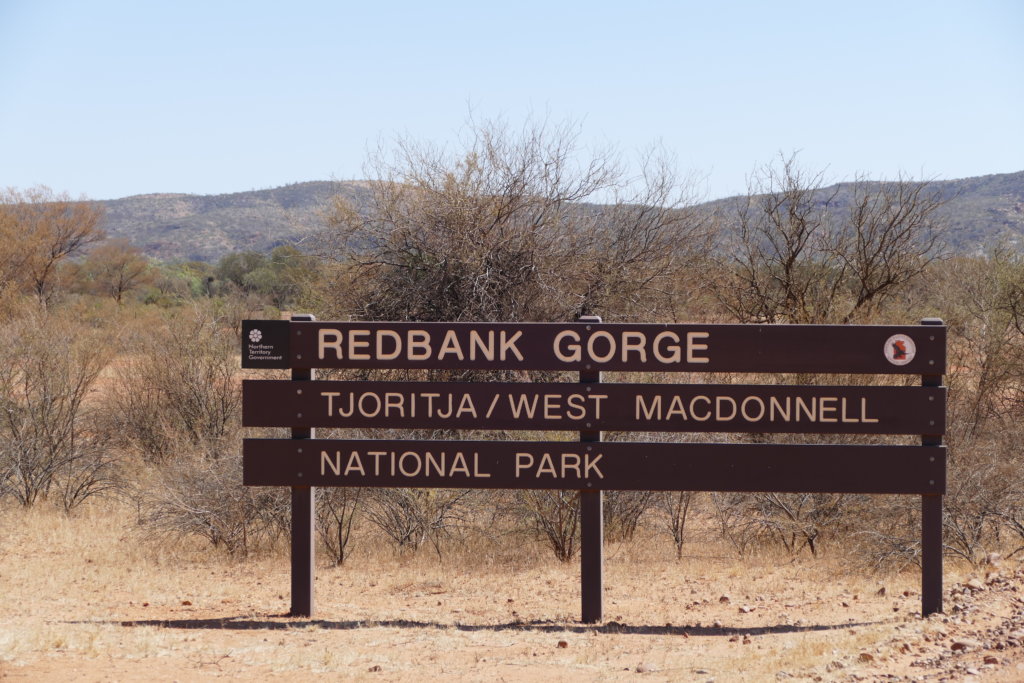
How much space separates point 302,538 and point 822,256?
44.9 ft

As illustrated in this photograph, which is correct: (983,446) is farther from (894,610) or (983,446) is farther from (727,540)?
(894,610)

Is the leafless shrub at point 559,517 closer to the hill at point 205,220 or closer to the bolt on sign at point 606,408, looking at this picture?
the bolt on sign at point 606,408

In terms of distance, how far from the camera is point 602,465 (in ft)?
21.8

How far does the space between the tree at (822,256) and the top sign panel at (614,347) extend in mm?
10879

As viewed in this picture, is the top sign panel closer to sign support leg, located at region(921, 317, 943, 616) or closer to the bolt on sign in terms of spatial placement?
the bolt on sign

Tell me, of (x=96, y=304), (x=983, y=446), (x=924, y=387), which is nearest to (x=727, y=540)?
(x=983, y=446)

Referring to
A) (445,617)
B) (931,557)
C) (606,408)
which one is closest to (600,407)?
(606,408)

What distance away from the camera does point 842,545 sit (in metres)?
10.2

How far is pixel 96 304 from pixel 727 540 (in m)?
24.2

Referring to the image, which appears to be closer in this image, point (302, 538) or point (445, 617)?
point (302, 538)

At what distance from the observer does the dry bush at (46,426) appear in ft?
42.5

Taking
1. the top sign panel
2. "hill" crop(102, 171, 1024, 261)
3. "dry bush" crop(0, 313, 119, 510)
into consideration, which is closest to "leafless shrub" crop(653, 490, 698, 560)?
the top sign panel

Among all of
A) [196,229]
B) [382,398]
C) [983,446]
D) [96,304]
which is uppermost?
[196,229]

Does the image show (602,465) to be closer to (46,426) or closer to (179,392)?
(46,426)
